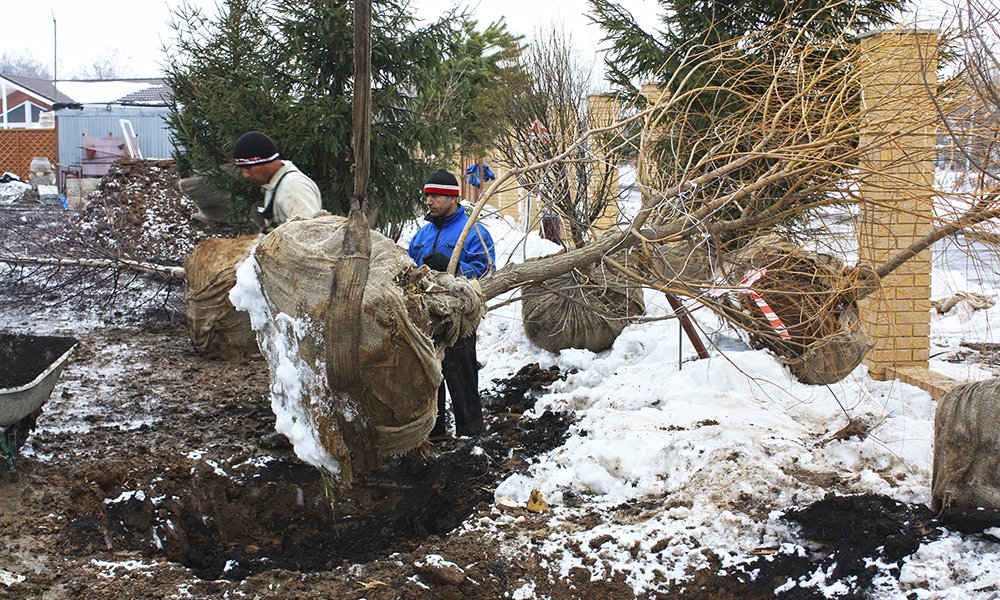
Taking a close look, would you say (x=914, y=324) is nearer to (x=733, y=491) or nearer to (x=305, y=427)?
(x=733, y=491)

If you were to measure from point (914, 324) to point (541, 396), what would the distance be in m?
2.79

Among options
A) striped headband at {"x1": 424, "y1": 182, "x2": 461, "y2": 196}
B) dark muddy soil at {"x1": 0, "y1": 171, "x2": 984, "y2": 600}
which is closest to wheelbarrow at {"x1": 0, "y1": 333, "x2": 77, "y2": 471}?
dark muddy soil at {"x1": 0, "y1": 171, "x2": 984, "y2": 600}

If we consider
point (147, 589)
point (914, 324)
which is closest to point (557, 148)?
point (914, 324)

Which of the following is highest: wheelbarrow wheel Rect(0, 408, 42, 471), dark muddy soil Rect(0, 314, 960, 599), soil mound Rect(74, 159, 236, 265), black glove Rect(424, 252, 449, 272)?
soil mound Rect(74, 159, 236, 265)

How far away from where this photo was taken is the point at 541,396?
6027 mm

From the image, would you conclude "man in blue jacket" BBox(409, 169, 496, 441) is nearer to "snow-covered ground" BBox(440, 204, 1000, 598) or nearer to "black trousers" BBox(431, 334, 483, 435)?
"black trousers" BBox(431, 334, 483, 435)

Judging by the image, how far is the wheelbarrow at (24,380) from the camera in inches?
162

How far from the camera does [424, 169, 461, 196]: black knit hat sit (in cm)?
519

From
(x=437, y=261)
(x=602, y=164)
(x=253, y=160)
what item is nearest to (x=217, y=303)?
(x=253, y=160)

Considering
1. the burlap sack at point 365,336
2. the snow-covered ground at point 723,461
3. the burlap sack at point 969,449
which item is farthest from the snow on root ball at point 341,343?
the burlap sack at point 969,449

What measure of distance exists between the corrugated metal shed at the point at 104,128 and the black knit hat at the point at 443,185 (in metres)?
25.0

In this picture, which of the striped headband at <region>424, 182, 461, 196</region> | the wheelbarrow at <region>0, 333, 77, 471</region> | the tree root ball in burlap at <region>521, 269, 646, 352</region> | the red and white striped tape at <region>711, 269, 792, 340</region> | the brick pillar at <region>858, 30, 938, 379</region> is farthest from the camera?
the tree root ball in burlap at <region>521, 269, 646, 352</region>

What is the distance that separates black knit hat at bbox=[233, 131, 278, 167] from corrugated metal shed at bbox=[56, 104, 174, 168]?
2482cm

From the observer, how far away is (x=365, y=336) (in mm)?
3115
